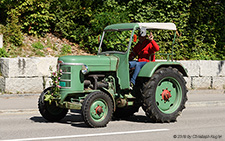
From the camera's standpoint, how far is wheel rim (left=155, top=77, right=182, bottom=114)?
10039 millimetres

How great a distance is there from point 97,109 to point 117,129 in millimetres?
581

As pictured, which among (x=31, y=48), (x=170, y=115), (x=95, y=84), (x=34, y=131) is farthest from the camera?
(x=31, y=48)

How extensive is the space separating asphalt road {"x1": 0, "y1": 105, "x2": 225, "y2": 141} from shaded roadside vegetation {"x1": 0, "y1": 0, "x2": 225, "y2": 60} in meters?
5.80

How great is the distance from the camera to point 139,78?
33.3 feet

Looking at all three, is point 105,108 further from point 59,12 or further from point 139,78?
point 59,12

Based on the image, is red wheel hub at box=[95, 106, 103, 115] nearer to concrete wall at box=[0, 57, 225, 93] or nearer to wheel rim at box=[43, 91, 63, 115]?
wheel rim at box=[43, 91, 63, 115]

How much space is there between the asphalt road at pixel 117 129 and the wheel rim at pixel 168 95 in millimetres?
415

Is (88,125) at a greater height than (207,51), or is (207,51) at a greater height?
(207,51)

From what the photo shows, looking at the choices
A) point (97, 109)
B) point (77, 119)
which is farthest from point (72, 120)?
point (97, 109)

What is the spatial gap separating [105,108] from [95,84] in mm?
584

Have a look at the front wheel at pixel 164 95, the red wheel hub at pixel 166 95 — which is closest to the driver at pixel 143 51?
the front wheel at pixel 164 95

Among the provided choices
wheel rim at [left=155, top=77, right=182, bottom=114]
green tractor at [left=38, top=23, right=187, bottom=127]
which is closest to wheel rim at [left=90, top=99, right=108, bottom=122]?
green tractor at [left=38, top=23, right=187, bottom=127]

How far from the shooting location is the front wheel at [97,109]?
28.8 ft

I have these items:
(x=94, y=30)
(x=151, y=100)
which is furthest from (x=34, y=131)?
(x=94, y=30)
